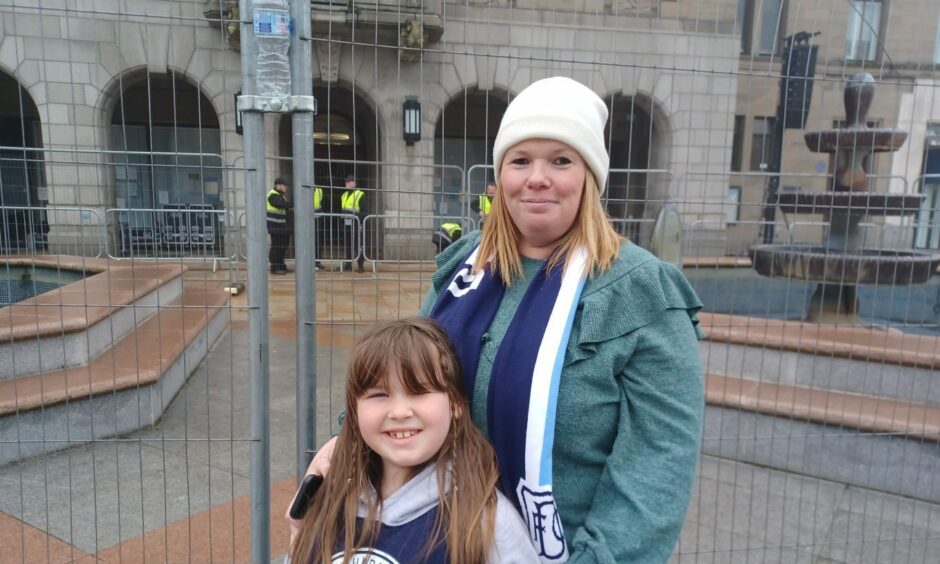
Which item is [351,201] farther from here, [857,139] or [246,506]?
[857,139]

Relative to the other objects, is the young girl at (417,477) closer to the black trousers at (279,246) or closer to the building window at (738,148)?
the black trousers at (279,246)

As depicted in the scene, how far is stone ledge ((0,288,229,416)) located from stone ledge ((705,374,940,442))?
3340 mm

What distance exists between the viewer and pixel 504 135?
1482mm

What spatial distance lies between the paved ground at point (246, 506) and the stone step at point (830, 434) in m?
0.09

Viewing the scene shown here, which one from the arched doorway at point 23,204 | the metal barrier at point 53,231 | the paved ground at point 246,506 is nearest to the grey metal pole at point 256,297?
the paved ground at point 246,506

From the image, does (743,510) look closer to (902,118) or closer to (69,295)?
(69,295)

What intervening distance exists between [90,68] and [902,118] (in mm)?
21963

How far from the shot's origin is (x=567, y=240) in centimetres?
146

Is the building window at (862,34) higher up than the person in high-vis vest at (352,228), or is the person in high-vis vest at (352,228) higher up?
the building window at (862,34)

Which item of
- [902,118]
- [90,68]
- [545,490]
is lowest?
[545,490]

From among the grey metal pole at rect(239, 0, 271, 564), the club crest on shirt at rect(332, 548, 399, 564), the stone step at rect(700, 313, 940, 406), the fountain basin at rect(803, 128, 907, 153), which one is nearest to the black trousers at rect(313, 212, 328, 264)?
the grey metal pole at rect(239, 0, 271, 564)

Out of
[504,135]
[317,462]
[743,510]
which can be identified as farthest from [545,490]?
[743,510]

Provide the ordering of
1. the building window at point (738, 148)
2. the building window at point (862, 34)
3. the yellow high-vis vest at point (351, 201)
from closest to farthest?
1. the yellow high-vis vest at point (351, 201)
2. the building window at point (738, 148)
3. the building window at point (862, 34)

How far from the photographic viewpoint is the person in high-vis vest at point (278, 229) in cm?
325
